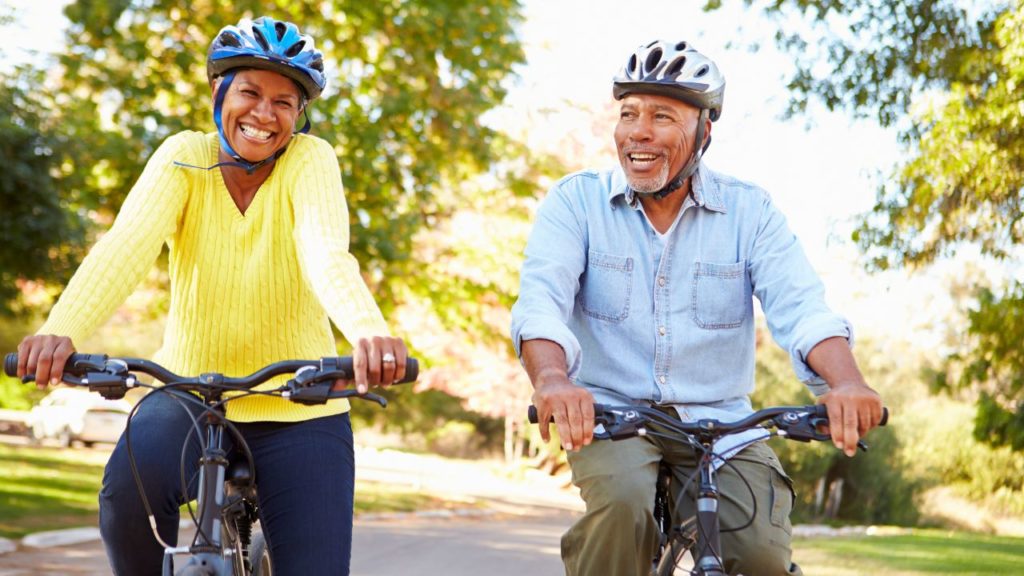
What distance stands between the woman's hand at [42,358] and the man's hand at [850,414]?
1942 mm

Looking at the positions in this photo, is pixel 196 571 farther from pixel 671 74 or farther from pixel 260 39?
pixel 671 74

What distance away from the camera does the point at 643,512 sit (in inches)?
142

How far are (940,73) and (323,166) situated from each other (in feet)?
31.4

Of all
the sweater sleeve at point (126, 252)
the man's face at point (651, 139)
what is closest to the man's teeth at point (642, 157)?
the man's face at point (651, 139)

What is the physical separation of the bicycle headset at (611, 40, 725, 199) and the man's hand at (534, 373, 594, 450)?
1033mm

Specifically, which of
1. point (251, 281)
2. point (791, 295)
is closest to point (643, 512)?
point (791, 295)

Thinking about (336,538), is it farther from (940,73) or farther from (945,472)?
(945,472)

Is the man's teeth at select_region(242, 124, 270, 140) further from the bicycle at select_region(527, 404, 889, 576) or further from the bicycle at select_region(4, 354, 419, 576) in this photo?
the bicycle at select_region(527, 404, 889, 576)

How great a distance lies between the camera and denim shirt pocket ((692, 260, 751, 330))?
13.3 feet

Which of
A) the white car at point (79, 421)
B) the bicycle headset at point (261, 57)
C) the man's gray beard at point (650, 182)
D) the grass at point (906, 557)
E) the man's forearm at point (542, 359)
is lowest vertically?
the grass at point (906, 557)

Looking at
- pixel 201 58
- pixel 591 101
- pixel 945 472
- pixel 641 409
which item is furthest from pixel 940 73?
pixel 945 472

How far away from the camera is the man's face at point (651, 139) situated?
4.12 metres

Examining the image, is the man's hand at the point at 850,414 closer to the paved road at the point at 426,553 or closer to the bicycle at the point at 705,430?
the bicycle at the point at 705,430

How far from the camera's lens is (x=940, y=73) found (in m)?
12.3
